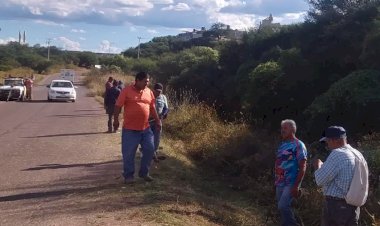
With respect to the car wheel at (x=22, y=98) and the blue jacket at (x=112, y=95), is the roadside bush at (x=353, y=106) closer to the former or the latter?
the blue jacket at (x=112, y=95)

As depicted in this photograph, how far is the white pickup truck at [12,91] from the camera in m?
37.3

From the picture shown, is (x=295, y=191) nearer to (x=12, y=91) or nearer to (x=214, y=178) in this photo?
(x=214, y=178)

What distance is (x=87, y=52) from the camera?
589ft

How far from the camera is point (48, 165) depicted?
494 inches

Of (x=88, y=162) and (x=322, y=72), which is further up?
(x=322, y=72)

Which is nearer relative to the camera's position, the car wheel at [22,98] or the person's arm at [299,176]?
the person's arm at [299,176]

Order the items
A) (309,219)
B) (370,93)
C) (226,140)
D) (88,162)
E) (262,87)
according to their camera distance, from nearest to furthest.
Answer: (309,219)
(88,162)
(370,93)
(226,140)
(262,87)

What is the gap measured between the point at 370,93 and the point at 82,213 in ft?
32.9

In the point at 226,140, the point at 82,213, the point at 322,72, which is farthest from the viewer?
the point at 322,72

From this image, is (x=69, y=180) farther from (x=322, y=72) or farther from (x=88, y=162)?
(x=322, y=72)

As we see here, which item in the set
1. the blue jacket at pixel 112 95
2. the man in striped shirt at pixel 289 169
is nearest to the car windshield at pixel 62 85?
the blue jacket at pixel 112 95

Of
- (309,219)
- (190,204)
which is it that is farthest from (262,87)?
(190,204)

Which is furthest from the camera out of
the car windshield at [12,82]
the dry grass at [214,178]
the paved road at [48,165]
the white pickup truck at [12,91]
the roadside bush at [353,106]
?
the car windshield at [12,82]

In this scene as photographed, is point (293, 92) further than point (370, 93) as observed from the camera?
Yes
